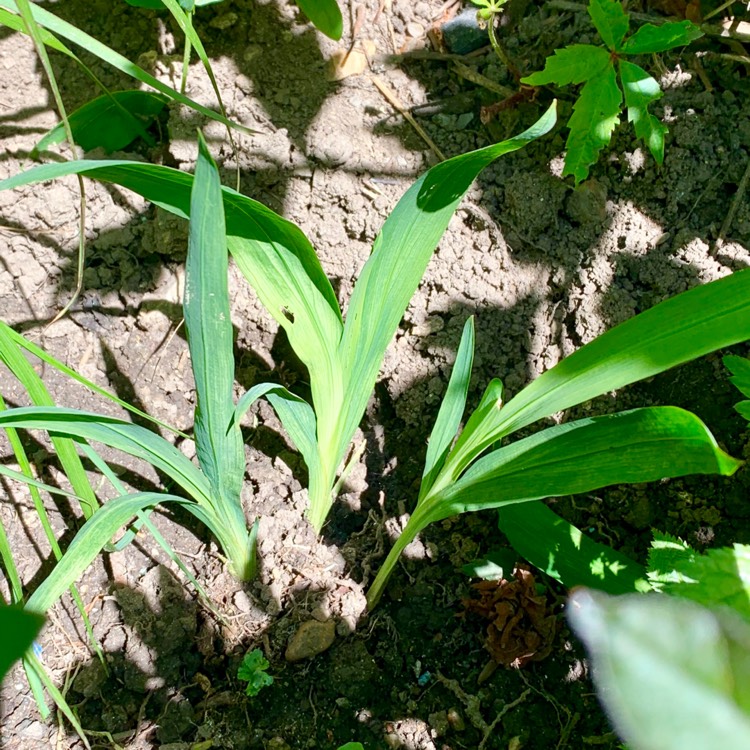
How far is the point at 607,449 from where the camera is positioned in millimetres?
879

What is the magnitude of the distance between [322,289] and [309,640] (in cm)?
68

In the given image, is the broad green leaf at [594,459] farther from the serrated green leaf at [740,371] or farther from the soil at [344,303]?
the soil at [344,303]

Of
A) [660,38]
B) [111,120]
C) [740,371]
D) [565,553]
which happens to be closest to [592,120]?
[660,38]

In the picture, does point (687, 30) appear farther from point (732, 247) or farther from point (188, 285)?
point (188, 285)

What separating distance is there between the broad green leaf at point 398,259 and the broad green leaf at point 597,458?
0.27 m

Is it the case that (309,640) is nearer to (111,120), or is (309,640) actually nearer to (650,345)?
(650,345)

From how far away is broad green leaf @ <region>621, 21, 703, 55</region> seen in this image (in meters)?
1.27

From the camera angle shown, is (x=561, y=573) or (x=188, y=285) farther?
(x=561, y=573)

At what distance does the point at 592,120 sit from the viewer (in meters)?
Result: 1.31

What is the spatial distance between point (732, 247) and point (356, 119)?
2.98 ft

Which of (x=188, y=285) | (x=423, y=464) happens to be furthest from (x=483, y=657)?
(x=188, y=285)

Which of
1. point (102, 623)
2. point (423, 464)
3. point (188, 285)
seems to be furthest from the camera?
point (423, 464)

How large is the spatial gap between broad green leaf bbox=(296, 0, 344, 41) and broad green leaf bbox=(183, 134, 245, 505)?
922 millimetres

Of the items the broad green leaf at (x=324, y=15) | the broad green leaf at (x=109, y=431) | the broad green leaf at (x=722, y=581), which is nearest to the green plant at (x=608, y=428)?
the broad green leaf at (x=722, y=581)
